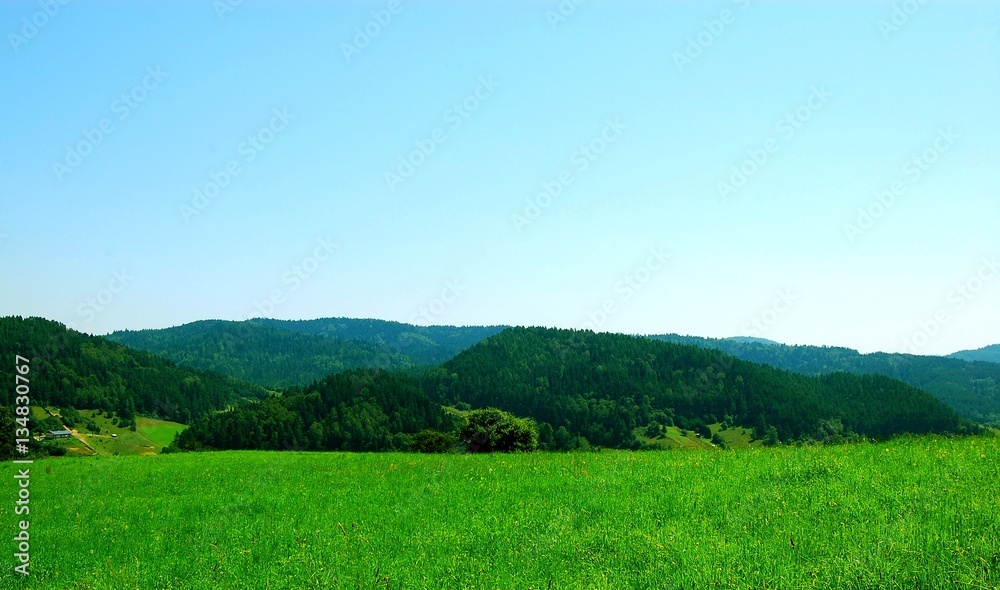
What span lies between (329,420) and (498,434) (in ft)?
427

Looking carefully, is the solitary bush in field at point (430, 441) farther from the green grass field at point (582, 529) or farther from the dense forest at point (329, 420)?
the dense forest at point (329, 420)

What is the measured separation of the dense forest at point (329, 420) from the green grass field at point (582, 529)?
13585cm

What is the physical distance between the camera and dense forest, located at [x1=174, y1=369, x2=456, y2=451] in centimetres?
15950

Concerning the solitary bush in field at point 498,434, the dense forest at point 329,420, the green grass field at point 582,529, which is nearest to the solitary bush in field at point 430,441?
the solitary bush in field at point 498,434

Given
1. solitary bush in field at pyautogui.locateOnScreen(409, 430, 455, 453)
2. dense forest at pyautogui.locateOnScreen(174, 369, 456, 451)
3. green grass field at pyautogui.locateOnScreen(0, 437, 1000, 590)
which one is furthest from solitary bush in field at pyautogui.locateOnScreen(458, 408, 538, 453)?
dense forest at pyautogui.locateOnScreen(174, 369, 456, 451)

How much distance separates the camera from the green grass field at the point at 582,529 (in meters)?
9.66

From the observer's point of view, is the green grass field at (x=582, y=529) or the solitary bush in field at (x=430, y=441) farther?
the solitary bush in field at (x=430, y=441)

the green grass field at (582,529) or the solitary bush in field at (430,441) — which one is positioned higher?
the green grass field at (582,529)

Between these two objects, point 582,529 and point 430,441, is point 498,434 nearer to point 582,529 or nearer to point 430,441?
point 430,441

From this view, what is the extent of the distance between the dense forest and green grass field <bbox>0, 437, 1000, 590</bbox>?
13585cm

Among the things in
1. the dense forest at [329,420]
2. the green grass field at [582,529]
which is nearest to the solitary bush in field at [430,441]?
the green grass field at [582,529]

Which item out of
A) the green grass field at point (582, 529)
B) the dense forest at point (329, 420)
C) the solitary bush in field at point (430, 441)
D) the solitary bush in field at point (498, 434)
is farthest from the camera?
the dense forest at point (329, 420)

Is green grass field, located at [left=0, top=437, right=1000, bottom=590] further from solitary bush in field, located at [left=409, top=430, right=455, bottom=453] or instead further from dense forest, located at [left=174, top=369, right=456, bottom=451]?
dense forest, located at [left=174, top=369, right=456, bottom=451]

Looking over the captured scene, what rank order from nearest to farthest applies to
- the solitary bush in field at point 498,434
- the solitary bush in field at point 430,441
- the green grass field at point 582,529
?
1. the green grass field at point 582,529
2. the solitary bush in field at point 498,434
3. the solitary bush in field at point 430,441
